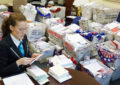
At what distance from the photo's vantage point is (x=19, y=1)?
12.0ft

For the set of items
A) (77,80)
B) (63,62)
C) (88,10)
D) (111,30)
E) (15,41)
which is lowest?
(63,62)

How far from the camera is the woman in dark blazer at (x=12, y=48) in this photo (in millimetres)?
1307

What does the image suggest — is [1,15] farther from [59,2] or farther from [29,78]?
[29,78]

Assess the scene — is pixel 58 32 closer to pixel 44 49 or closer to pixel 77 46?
pixel 44 49

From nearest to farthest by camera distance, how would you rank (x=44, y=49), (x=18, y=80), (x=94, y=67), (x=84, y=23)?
(x=18, y=80) < (x=94, y=67) < (x=44, y=49) < (x=84, y=23)

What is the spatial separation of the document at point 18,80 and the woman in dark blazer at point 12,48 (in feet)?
0.36

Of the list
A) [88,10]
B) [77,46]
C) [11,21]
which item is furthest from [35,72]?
[88,10]

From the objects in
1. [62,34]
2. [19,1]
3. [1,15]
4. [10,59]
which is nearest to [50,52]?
[62,34]

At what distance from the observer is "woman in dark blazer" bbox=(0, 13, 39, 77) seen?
1307 mm

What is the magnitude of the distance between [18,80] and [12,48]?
0.34 metres

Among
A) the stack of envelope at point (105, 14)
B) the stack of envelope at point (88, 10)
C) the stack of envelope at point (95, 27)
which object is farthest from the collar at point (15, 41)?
the stack of envelope at point (88, 10)

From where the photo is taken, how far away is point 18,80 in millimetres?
1174

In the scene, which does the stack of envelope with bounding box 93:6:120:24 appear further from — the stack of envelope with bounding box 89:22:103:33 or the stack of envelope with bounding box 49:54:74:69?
the stack of envelope with bounding box 49:54:74:69

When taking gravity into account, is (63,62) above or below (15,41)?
below
